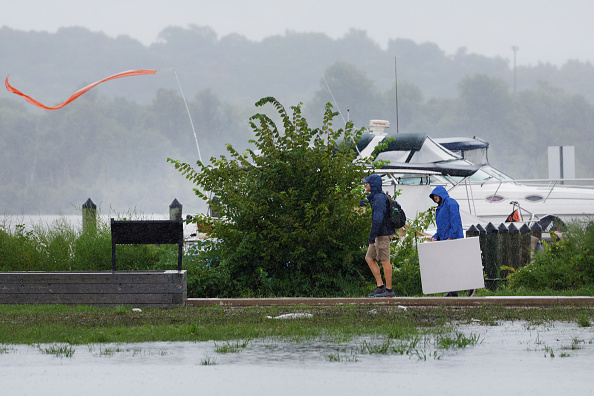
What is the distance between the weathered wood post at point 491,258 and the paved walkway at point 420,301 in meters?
3.28

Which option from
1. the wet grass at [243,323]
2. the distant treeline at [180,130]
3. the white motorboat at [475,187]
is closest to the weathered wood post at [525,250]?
the wet grass at [243,323]

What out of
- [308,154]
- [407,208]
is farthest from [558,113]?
[308,154]

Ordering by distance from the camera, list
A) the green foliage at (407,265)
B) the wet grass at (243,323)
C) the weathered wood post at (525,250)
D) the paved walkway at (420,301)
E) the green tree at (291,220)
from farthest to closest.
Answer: the weathered wood post at (525,250), the green foliage at (407,265), the green tree at (291,220), the paved walkway at (420,301), the wet grass at (243,323)

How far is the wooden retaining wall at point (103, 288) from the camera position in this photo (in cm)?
1195

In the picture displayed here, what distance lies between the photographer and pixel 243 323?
401 inches

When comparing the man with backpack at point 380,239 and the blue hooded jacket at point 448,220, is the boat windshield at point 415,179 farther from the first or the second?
the man with backpack at point 380,239

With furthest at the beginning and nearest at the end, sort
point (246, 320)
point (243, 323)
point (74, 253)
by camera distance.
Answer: point (74, 253) → point (246, 320) → point (243, 323)

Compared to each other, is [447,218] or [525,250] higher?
[447,218]

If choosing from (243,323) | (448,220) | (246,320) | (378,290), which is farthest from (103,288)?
(448,220)

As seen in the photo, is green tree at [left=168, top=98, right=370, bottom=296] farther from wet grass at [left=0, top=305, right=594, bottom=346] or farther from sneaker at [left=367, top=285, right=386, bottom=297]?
wet grass at [left=0, top=305, right=594, bottom=346]

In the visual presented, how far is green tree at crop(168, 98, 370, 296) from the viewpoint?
13742 mm

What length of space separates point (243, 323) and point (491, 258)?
21.7 ft

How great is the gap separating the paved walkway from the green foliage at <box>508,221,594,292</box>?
1503 millimetres

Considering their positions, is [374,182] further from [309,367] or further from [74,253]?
[309,367]
